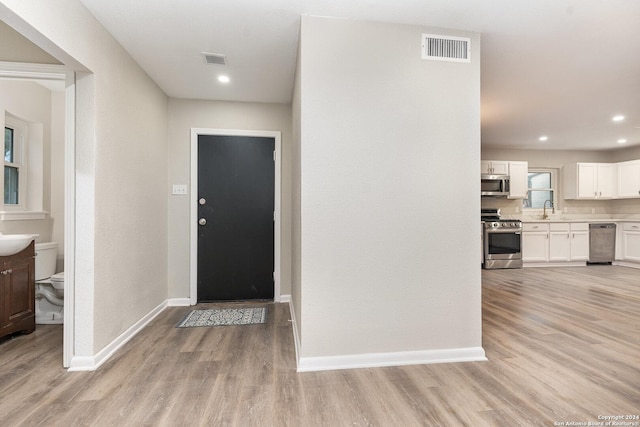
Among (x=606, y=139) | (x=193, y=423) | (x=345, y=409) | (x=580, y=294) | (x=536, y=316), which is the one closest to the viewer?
(x=193, y=423)

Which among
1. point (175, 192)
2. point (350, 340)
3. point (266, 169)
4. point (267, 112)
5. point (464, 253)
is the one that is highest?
point (267, 112)

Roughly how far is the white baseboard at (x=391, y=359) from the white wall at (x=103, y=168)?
1.44 m

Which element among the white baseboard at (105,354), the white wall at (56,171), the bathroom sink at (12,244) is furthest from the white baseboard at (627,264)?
the white wall at (56,171)

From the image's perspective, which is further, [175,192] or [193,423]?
[175,192]

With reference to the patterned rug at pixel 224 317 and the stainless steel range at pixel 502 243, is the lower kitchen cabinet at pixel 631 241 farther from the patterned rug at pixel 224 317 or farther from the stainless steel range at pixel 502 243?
the patterned rug at pixel 224 317

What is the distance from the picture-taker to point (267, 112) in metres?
3.47

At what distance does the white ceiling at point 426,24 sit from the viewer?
186 cm

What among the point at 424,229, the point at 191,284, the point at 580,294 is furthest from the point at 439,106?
the point at 580,294

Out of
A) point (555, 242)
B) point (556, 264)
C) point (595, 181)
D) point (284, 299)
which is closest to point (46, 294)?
point (284, 299)

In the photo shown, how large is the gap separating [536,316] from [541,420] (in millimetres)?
1776

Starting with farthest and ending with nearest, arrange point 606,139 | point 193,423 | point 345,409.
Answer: point 606,139 < point 345,409 < point 193,423

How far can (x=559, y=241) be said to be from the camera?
5.63 metres

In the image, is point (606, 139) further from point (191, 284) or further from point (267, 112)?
point (191, 284)

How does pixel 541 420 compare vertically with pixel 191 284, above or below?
below
